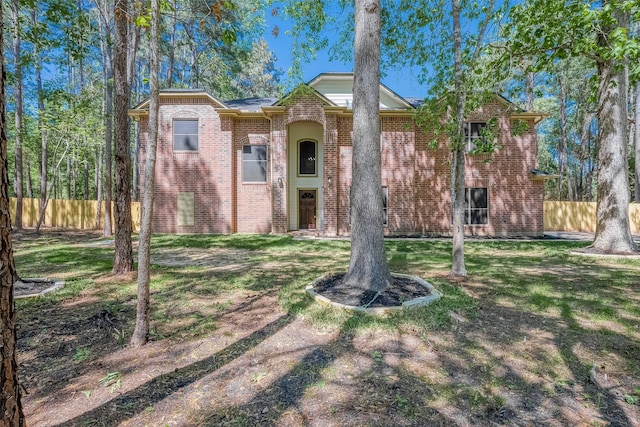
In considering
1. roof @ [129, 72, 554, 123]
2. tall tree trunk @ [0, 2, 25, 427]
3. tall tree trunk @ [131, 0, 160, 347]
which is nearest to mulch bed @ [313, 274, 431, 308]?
tall tree trunk @ [131, 0, 160, 347]

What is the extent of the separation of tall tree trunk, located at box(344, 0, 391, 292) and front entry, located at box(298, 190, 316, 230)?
438 inches

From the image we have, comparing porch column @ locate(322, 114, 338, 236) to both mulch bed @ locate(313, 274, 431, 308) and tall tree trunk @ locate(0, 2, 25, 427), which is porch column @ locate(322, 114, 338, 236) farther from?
tall tree trunk @ locate(0, 2, 25, 427)

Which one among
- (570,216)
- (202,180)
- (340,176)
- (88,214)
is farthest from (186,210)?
(570,216)

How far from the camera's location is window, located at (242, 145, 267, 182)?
1450cm

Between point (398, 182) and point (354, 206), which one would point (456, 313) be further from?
point (398, 182)

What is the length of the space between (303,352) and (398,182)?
12.2 metres

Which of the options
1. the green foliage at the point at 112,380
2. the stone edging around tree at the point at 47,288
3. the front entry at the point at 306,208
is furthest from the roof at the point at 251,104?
the green foliage at the point at 112,380

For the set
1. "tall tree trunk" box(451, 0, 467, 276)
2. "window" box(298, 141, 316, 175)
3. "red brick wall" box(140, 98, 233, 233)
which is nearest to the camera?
"tall tree trunk" box(451, 0, 467, 276)

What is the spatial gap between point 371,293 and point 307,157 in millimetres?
12123

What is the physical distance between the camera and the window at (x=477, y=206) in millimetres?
14383

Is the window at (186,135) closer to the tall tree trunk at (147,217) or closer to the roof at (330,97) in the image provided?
the roof at (330,97)

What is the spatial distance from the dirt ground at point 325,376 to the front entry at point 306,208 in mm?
11848

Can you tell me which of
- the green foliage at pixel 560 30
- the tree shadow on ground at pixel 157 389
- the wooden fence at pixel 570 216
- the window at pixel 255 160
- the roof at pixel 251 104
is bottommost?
the tree shadow on ground at pixel 157 389

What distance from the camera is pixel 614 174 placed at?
28.0 ft
